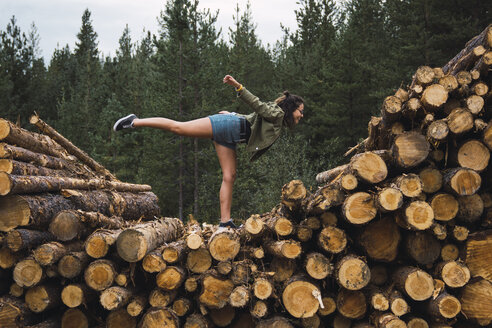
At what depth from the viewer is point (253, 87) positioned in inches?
979

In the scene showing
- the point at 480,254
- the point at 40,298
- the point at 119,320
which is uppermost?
the point at 480,254

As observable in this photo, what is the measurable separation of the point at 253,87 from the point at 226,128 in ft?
67.1

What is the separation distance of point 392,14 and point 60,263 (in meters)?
17.0

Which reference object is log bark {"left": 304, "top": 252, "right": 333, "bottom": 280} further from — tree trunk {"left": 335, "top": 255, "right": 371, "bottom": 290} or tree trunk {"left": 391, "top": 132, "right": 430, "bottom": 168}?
tree trunk {"left": 391, "top": 132, "right": 430, "bottom": 168}

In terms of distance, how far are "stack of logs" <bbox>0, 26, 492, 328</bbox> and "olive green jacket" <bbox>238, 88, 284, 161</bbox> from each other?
141 cm

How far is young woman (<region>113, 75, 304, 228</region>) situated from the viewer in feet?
15.5

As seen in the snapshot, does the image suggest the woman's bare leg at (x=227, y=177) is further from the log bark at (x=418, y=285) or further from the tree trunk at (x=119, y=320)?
the log bark at (x=418, y=285)

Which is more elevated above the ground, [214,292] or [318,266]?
[318,266]

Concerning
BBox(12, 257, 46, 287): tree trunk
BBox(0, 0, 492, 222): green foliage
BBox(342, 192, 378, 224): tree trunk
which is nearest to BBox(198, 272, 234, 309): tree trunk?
BBox(342, 192, 378, 224): tree trunk

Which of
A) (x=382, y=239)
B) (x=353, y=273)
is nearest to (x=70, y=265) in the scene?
(x=353, y=273)

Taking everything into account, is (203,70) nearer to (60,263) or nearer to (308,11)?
(308,11)

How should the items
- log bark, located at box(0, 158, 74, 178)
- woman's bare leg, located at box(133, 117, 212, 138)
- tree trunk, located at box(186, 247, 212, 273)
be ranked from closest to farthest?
tree trunk, located at box(186, 247, 212, 273) < log bark, located at box(0, 158, 74, 178) < woman's bare leg, located at box(133, 117, 212, 138)

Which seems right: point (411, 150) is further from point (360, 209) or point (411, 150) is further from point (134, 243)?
point (134, 243)

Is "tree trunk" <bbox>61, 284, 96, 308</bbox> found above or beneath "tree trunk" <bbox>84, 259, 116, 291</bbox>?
beneath
